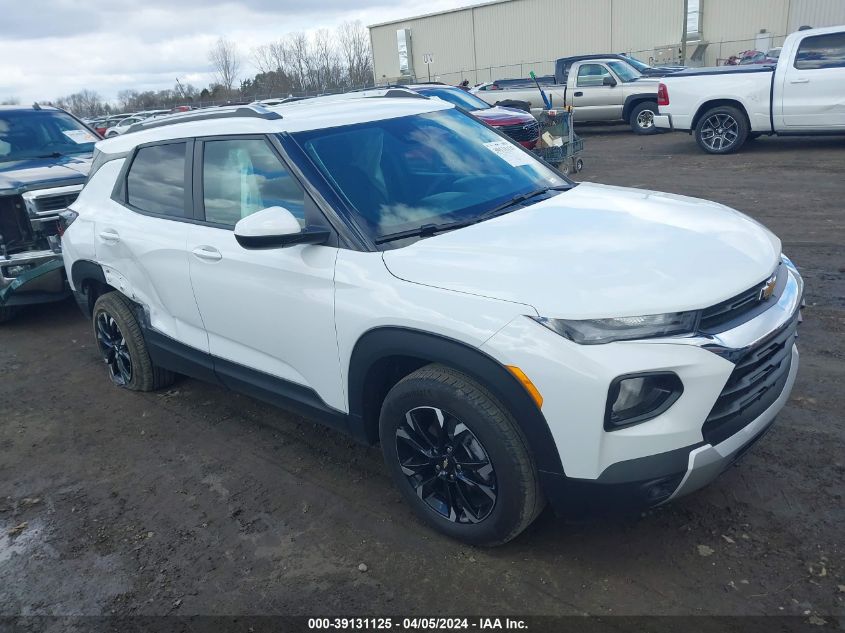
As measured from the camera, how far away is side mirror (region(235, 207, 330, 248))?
3.13 m

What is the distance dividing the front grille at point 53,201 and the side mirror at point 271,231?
14.2ft

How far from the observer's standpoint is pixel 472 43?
156ft

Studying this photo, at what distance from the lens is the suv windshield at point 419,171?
339cm

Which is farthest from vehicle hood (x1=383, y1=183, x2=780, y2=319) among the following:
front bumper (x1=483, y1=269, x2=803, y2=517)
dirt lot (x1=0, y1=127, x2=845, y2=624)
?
dirt lot (x1=0, y1=127, x2=845, y2=624)

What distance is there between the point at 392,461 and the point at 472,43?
159 ft

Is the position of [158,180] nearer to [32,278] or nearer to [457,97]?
[32,278]

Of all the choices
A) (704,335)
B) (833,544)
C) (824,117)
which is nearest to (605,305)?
(704,335)

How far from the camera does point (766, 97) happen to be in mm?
12141

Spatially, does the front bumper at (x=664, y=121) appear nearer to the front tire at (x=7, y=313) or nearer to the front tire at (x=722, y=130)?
the front tire at (x=722, y=130)

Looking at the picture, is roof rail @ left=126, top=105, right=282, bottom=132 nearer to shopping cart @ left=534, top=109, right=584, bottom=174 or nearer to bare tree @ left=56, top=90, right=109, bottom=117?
shopping cart @ left=534, top=109, right=584, bottom=174

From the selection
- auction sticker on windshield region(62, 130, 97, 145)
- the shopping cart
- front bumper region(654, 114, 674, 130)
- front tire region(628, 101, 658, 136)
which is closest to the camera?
auction sticker on windshield region(62, 130, 97, 145)

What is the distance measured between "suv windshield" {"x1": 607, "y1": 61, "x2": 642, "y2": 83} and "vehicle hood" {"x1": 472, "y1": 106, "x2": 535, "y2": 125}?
5.90 meters

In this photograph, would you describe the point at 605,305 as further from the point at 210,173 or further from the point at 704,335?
the point at 210,173

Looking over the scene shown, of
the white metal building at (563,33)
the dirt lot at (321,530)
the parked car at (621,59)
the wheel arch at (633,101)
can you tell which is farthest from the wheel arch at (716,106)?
the white metal building at (563,33)
